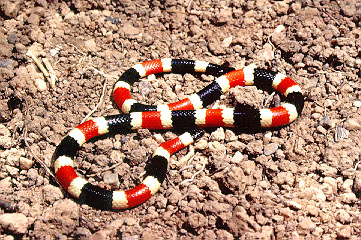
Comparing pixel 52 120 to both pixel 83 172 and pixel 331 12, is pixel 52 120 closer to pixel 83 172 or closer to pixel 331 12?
pixel 83 172

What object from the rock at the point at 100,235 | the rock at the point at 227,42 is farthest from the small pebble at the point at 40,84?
the rock at the point at 227,42

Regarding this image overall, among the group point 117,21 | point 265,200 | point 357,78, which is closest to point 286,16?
point 357,78

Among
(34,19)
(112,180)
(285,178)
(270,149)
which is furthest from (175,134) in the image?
(34,19)

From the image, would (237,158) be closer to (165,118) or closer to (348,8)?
(165,118)

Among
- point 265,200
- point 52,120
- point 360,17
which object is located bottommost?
point 265,200

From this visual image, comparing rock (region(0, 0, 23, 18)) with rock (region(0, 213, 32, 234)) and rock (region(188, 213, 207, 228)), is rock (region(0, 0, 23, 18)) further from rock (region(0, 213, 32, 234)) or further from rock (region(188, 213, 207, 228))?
rock (region(188, 213, 207, 228))

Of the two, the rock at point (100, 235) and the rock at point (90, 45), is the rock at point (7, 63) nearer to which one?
the rock at point (90, 45)
